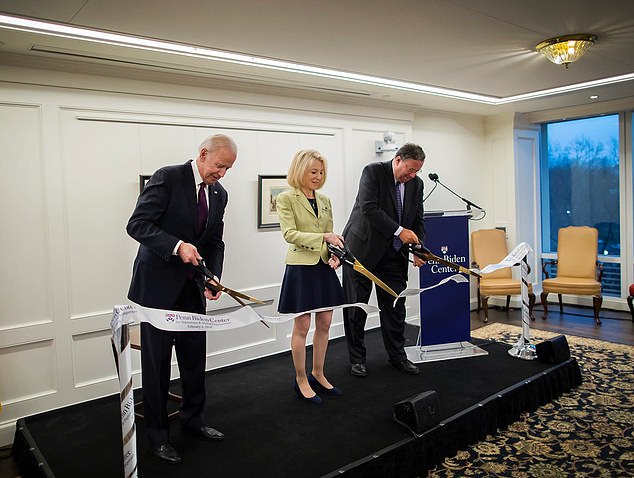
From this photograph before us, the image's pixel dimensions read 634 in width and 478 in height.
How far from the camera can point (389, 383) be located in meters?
3.47

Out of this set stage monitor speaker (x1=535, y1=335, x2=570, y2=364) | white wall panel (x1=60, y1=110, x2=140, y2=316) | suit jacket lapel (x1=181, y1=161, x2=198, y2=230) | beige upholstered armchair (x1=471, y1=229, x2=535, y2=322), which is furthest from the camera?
beige upholstered armchair (x1=471, y1=229, x2=535, y2=322)

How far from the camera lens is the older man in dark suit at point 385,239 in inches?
137

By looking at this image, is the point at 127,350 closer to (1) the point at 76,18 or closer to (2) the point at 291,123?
(1) the point at 76,18

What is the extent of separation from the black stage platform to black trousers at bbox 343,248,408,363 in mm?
175

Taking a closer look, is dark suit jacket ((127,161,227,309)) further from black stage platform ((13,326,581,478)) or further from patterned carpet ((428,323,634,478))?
patterned carpet ((428,323,634,478))

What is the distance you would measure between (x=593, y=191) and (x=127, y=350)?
6018mm

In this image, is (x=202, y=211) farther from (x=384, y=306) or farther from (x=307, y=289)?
(x=384, y=306)

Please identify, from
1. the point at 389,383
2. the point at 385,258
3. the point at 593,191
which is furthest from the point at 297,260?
the point at 593,191

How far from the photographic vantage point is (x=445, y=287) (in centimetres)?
396

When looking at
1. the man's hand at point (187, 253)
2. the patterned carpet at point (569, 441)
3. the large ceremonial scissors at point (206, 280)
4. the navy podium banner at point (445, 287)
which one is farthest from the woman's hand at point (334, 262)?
the patterned carpet at point (569, 441)

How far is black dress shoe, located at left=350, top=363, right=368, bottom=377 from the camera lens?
362cm

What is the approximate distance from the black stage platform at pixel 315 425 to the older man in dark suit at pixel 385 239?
22cm

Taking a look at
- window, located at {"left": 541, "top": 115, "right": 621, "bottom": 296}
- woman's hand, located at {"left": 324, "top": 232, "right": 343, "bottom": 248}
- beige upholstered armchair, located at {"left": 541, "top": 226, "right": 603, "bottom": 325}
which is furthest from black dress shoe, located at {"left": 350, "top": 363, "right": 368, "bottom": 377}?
window, located at {"left": 541, "top": 115, "right": 621, "bottom": 296}

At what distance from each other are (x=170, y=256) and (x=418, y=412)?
1.48 metres
